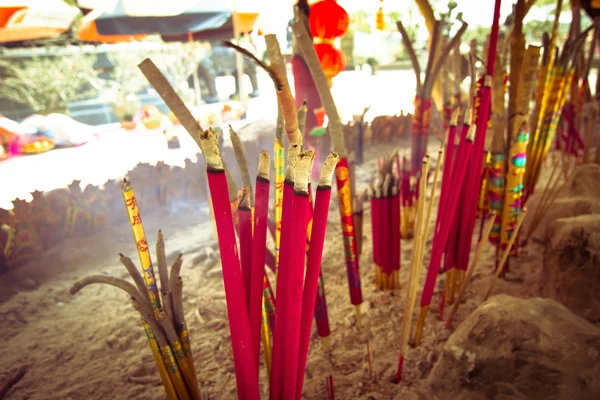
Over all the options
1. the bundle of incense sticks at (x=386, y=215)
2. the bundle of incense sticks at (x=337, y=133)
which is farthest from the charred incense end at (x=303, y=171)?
the bundle of incense sticks at (x=386, y=215)

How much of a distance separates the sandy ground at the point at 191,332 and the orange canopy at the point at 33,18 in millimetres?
3593

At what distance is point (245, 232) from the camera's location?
0.69 metres

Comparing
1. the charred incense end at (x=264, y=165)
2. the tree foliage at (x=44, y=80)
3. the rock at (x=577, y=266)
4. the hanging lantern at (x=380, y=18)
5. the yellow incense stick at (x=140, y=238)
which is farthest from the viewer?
the tree foliage at (x=44, y=80)

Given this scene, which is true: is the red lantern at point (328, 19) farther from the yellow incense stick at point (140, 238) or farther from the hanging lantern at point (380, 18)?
the yellow incense stick at point (140, 238)

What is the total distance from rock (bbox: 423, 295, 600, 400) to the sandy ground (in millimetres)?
143

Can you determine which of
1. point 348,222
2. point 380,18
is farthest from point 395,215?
point 380,18

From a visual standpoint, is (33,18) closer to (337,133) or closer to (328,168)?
(337,133)

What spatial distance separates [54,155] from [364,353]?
5.00m

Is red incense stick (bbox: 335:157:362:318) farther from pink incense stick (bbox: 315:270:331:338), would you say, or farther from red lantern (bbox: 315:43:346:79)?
red lantern (bbox: 315:43:346:79)

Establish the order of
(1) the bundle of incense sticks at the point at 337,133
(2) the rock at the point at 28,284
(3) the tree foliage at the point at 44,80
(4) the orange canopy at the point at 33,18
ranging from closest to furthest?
(1) the bundle of incense sticks at the point at 337,133 < (2) the rock at the point at 28,284 < (4) the orange canopy at the point at 33,18 < (3) the tree foliage at the point at 44,80

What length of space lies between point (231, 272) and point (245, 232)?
94 millimetres

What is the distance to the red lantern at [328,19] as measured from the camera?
8.57ft

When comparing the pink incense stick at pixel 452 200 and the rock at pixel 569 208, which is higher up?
the pink incense stick at pixel 452 200

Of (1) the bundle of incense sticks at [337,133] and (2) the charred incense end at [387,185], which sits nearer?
(1) the bundle of incense sticks at [337,133]
